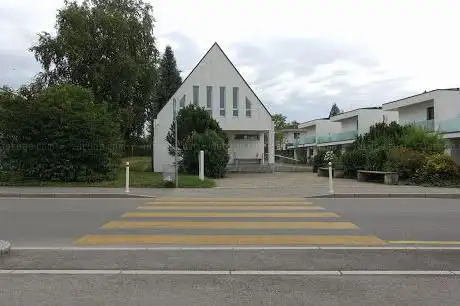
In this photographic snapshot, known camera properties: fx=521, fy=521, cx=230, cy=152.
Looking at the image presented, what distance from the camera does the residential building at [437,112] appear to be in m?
35.1

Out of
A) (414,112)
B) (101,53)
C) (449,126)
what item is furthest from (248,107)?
(449,126)

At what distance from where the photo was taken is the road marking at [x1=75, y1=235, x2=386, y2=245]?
29.6 feet

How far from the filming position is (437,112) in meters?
40.0

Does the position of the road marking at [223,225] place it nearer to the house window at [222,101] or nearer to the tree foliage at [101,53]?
the tree foliage at [101,53]

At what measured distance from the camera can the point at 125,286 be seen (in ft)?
19.7

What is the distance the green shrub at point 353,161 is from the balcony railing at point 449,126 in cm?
835

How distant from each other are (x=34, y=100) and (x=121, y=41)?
1598 centimetres

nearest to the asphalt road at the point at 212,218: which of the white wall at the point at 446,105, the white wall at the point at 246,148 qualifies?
the white wall at the point at 446,105

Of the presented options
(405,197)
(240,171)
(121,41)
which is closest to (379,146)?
(405,197)

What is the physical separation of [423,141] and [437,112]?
14215 millimetres

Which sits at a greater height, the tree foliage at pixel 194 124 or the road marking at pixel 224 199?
the tree foliage at pixel 194 124

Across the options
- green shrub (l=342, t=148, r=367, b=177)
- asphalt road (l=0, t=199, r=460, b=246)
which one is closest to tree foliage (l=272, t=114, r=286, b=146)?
green shrub (l=342, t=148, r=367, b=177)

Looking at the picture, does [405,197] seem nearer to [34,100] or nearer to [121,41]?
[34,100]

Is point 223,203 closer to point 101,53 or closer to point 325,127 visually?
point 101,53
